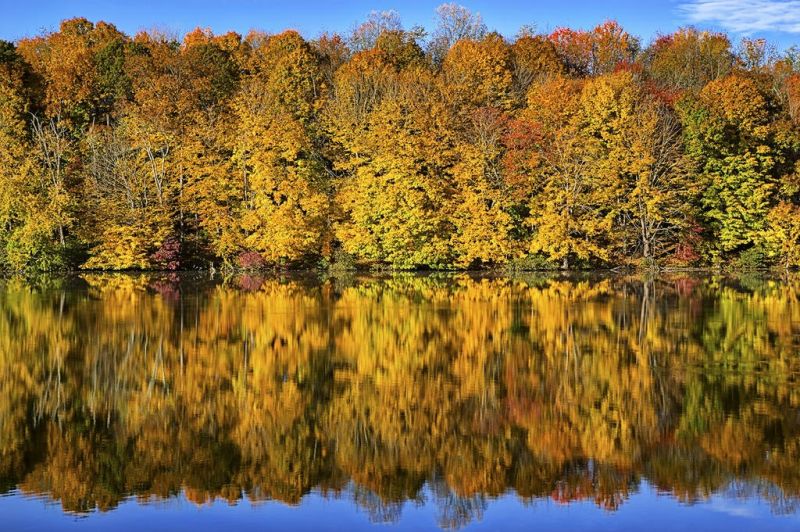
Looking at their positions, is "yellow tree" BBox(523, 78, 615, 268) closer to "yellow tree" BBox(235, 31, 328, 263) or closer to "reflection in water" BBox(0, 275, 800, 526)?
"yellow tree" BBox(235, 31, 328, 263)

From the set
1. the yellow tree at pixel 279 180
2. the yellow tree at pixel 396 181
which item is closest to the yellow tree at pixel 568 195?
the yellow tree at pixel 396 181

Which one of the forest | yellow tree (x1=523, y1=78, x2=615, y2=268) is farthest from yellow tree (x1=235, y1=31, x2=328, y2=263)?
yellow tree (x1=523, y1=78, x2=615, y2=268)

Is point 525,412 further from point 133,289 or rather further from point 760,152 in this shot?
point 760,152

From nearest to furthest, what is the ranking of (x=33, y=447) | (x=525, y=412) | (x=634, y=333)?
(x=33, y=447)
(x=525, y=412)
(x=634, y=333)

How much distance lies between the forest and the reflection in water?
20.7 metres

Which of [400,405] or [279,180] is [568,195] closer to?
[279,180]

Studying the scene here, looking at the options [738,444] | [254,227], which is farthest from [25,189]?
[738,444]

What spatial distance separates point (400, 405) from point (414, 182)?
114ft

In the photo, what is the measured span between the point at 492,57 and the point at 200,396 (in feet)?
161

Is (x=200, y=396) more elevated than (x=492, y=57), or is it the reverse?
(x=492, y=57)

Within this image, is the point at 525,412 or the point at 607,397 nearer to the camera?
the point at 525,412

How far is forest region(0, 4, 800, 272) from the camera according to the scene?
157 feet

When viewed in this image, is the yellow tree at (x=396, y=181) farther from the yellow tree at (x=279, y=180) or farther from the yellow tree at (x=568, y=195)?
the yellow tree at (x=568, y=195)

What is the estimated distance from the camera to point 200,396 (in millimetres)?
15508
